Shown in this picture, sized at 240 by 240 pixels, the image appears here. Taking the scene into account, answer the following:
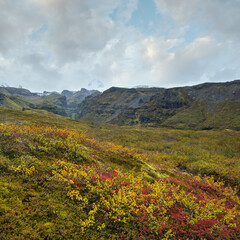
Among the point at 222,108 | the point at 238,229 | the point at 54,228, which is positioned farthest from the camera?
the point at 222,108

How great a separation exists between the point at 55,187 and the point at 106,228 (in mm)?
4318

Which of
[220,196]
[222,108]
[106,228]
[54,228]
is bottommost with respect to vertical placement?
[220,196]

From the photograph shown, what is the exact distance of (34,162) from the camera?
424 inches

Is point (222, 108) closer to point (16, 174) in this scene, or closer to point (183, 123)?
point (183, 123)

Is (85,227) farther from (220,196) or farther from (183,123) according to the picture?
(183,123)

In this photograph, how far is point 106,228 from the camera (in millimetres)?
6910

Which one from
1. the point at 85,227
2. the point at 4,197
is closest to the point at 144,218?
the point at 85,227

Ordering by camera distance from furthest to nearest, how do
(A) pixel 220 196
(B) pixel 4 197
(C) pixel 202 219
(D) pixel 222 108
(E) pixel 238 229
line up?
(D) pixel 222 108
(A) pixel 220 196
(E) pixel 238 229
(C) pixel 202 219
(B) pixel 4 197

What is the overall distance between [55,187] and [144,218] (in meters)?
6.03

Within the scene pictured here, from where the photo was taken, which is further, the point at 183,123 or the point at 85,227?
the point at 183,123

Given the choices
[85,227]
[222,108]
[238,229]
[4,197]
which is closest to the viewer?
[85,227]

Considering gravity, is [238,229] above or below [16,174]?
below

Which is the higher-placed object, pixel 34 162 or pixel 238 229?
pixel 34 162

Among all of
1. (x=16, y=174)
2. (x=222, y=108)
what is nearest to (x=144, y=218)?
(x=16, y=174)
